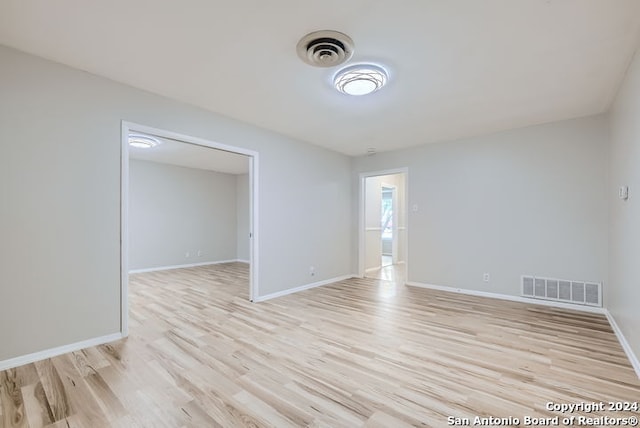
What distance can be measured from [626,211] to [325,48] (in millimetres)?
2933

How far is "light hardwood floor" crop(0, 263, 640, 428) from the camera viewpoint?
1684mm

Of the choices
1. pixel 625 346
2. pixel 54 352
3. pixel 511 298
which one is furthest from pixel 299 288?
pixel 625 346

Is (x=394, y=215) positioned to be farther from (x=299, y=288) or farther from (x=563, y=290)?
(x=563, y=290)

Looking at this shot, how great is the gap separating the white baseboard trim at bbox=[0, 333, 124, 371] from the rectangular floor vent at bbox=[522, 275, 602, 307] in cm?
495

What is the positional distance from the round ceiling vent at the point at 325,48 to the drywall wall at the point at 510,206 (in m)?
3.14

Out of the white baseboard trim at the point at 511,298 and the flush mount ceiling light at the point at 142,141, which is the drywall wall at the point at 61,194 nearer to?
the flush mount ceiling light at the point at 142,141

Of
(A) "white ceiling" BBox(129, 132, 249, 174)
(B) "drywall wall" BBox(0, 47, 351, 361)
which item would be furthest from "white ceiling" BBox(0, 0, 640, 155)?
(A) "white ceiling" BBox(129, 132, 249, 174)

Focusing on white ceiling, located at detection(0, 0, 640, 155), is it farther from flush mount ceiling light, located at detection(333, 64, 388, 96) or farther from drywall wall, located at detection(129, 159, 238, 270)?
drywall wall, located at detection(129, 159, 238, 270)

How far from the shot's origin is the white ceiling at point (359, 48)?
5.83 ft

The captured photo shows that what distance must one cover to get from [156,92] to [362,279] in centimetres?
441

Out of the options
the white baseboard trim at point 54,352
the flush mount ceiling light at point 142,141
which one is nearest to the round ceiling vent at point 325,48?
the white baseboard trim at point 54,352

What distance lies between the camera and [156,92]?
9.67 ft

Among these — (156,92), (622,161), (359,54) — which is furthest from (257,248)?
(622,161)

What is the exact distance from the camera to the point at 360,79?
2510mm
